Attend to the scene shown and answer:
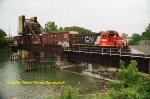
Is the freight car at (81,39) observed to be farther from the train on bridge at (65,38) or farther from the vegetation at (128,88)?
the vegetation at (128,88)

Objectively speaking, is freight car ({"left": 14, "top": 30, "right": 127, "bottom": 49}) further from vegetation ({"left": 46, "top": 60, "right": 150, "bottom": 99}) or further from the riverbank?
the riverbank

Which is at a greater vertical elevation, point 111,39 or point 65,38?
point 65,38

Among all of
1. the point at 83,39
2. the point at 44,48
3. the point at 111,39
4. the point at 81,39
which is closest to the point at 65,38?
the point at 81,39

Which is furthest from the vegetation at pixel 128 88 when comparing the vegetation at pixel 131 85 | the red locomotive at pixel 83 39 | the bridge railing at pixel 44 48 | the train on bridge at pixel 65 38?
the bridge railing at pixel 44 48

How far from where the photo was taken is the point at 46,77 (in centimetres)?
4316

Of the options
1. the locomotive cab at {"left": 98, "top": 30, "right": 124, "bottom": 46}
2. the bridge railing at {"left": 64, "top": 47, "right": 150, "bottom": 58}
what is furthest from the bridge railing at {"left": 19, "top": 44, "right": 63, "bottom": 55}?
the locomotive cab at {"left": 98, "top": 30, "right": 124, "bottom": 46}

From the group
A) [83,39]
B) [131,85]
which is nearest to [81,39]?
[83,39]

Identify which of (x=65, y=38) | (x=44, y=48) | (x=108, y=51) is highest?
(x=65, y=38)

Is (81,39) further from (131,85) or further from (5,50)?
(5,50)

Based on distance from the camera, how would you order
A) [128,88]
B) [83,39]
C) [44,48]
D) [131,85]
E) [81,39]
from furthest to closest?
[44,48] < [81,39] < [83,39] < [131,85] < [128,88]

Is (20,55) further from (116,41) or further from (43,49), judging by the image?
(116,41)

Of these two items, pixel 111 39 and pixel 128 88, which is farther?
pixel 111 39

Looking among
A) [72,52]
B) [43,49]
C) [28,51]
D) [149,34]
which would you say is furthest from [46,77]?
[149,34]

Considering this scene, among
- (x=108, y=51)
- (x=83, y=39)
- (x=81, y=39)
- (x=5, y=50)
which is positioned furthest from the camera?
(x=5, y=50)
